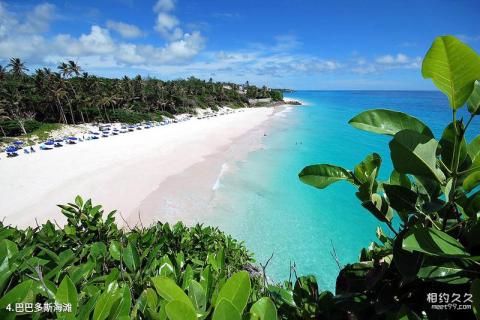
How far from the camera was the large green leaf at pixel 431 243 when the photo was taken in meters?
0.79

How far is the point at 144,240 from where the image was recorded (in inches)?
109

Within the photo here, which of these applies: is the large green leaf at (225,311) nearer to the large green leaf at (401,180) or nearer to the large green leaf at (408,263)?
the large green leaf at (408,263)

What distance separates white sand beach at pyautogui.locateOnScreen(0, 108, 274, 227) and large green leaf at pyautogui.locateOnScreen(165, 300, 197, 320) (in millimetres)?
13933

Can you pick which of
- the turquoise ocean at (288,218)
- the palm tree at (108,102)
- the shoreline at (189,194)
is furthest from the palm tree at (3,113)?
the turquoise ocean at (288,218)

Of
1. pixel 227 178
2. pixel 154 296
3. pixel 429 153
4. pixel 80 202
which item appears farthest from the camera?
pixel 227 178

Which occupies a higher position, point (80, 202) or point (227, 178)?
point (80, 202)

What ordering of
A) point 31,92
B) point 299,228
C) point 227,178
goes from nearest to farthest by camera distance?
point 299,228 → point 227,178 → point 31,92

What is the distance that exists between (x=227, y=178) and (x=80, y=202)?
56.2 ft

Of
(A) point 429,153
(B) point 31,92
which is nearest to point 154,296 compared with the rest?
(A) point 429,153

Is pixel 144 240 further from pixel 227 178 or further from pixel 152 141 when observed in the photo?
pixel 152 141

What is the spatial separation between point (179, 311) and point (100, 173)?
21.8 m

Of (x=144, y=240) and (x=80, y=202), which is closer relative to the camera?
(x=144, y=240)

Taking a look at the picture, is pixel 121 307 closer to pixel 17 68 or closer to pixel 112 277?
pixel 112 277

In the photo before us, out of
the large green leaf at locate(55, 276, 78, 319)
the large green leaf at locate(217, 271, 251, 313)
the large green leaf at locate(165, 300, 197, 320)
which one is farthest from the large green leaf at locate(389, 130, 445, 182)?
the large green leaf at locate(55, 276, 78, 319)
